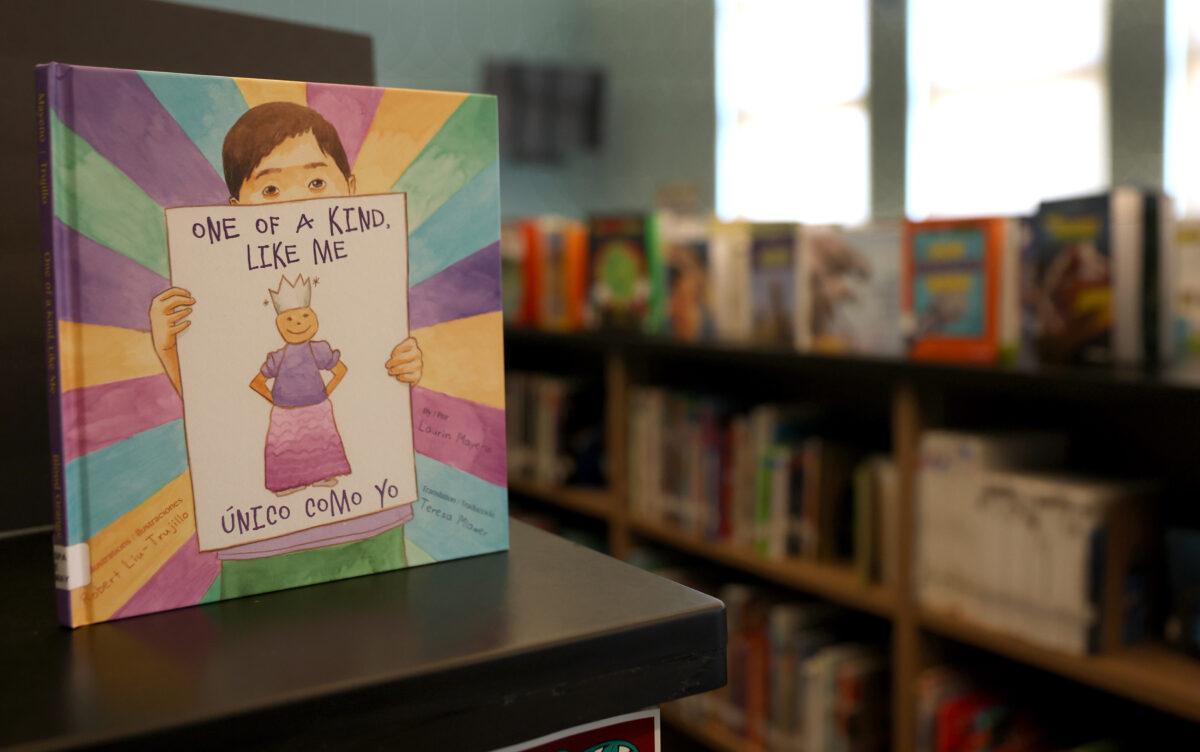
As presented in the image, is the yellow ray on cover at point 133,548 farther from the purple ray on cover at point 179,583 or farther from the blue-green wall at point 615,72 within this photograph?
the blue-green wall at point 615,72

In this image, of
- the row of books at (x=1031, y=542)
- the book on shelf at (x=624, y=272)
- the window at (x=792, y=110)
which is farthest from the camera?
the window at (x=792, y=110)

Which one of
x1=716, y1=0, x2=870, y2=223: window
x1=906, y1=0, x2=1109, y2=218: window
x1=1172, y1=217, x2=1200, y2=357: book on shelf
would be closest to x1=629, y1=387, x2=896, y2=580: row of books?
x1=1172, y1=217, x2=1200, y2=357: book on shelf

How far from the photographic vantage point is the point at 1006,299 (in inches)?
72.8

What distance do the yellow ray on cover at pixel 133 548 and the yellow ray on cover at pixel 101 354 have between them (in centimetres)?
5

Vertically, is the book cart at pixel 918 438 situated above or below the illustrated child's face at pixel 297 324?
below

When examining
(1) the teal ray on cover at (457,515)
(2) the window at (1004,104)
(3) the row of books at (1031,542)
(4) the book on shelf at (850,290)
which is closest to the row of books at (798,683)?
(3) the row of books at (1031,542)

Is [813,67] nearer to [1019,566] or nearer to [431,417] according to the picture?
[1019,566]

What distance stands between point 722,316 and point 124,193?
7.12 feet

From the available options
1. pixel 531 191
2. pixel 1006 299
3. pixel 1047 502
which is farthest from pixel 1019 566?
pixel 531 191

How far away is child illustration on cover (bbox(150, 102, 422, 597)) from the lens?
1.53ft

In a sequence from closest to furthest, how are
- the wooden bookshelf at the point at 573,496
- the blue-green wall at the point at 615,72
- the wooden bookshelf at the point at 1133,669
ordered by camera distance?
the wooden bookshelf at the point at 1133,669, the wooden bookshelf at the point at 573,496, the blue-green wall at the point at 615,72

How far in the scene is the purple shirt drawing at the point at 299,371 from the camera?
1.59ft

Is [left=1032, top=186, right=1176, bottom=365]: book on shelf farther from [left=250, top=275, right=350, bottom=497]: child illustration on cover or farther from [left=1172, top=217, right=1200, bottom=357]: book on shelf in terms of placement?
[left=250, top=275, right=350, bottom=497]: child illustration on cover

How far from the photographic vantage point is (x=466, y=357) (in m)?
0.54
